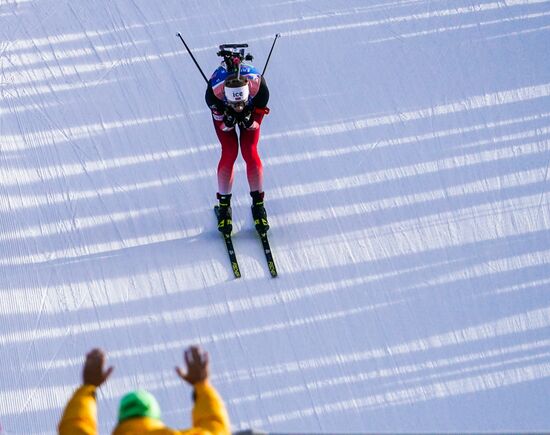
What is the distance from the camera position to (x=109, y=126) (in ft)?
27.9

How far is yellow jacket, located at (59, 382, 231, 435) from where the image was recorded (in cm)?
438

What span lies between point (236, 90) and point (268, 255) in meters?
1.31

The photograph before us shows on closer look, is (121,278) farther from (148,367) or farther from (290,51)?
(290,51)

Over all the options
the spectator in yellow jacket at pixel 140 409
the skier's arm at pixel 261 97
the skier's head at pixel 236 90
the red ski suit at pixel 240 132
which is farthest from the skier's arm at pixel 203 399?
the skier's arm at pixel 261 97

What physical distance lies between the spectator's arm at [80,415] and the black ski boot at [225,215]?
3310 mm

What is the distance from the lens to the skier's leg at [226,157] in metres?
7.54

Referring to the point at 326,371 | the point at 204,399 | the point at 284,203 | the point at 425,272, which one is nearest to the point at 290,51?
the point at 284,203

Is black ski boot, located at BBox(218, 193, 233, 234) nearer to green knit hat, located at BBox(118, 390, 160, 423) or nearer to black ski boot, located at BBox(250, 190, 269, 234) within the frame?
black ski boot, located at BBox(250, 190, 269, 234)

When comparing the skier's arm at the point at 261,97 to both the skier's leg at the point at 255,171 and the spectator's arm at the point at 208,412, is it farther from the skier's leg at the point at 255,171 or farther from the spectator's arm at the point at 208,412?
the spectator's arm at the point at 208,412

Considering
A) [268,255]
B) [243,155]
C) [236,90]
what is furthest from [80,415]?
[243,155]

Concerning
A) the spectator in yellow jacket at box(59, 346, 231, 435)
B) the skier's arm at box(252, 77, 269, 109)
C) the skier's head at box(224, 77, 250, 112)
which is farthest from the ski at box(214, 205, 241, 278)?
the spectator in yellow jacket at box(59, 346, 231, 435)

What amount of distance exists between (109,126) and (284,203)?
5.10 feet

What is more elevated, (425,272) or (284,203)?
(284,203)

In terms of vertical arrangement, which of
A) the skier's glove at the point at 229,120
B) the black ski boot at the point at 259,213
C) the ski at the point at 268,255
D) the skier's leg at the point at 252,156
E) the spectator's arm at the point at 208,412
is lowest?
the spectator's arm at the point at 208,412
